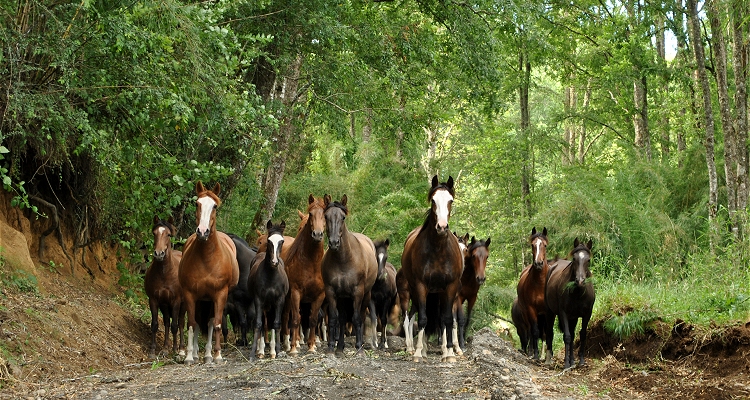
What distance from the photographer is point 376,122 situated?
22.4 meters

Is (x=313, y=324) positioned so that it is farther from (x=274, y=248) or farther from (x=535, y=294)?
(x=535, y=294)

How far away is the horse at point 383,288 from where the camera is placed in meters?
16.3

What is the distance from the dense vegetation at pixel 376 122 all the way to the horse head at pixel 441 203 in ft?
10.2

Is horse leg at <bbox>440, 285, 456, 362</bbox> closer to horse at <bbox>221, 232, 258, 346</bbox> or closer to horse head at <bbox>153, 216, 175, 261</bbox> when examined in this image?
horse at <bbox>221, 232, 258, 346</bbox>

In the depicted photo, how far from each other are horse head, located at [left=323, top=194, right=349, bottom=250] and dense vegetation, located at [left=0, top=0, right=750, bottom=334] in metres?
1.92

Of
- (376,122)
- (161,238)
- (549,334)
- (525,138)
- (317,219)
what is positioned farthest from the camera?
(525,138)

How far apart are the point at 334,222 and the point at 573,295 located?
13.7 ft

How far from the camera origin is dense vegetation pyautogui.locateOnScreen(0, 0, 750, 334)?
430 inches

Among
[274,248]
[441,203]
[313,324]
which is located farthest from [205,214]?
[441,203]

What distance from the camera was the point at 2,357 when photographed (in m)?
9.09

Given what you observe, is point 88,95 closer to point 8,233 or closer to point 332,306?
point 8,233

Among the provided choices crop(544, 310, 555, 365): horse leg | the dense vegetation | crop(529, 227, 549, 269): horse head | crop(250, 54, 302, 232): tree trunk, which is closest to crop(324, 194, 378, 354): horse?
the dense vegetation

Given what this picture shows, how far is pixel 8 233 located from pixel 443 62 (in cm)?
1299

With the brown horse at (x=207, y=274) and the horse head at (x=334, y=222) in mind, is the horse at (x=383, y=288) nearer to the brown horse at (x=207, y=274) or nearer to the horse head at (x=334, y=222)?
the horse head at (x=334, y=222)
